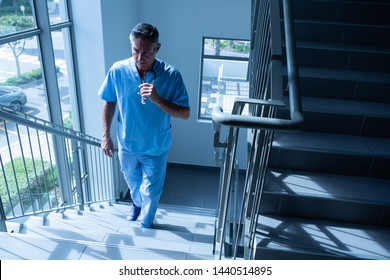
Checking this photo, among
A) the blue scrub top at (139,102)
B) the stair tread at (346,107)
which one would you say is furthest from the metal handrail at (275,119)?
the blue scrub top at (139,102)

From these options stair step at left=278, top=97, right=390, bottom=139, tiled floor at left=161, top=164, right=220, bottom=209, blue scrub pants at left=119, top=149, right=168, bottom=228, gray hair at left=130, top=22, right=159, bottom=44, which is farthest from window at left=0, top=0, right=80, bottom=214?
tiled floor at left=161, top=164, right=220, bottom=209


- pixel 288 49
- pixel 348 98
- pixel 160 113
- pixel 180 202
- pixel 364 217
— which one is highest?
pixel 288 49

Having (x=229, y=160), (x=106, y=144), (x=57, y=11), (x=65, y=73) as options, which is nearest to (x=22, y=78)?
(x=65, y=73)

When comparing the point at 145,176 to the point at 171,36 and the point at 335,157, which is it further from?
the point at 171,36

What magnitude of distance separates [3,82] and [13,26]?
0.48 metres

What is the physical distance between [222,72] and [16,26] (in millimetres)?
3326

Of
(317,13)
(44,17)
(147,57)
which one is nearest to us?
(147,57)

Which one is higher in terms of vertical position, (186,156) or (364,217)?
(364,217)

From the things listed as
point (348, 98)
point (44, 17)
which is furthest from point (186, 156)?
point (348, 98)

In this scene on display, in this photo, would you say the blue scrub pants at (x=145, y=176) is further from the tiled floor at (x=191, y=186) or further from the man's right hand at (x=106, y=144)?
the tiled floor at (x=191, y=186)

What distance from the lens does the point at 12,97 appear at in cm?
290

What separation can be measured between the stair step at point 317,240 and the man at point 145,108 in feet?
3.05

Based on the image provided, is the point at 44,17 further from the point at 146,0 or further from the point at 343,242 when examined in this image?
the point at 343,242

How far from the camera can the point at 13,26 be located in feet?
9.01
